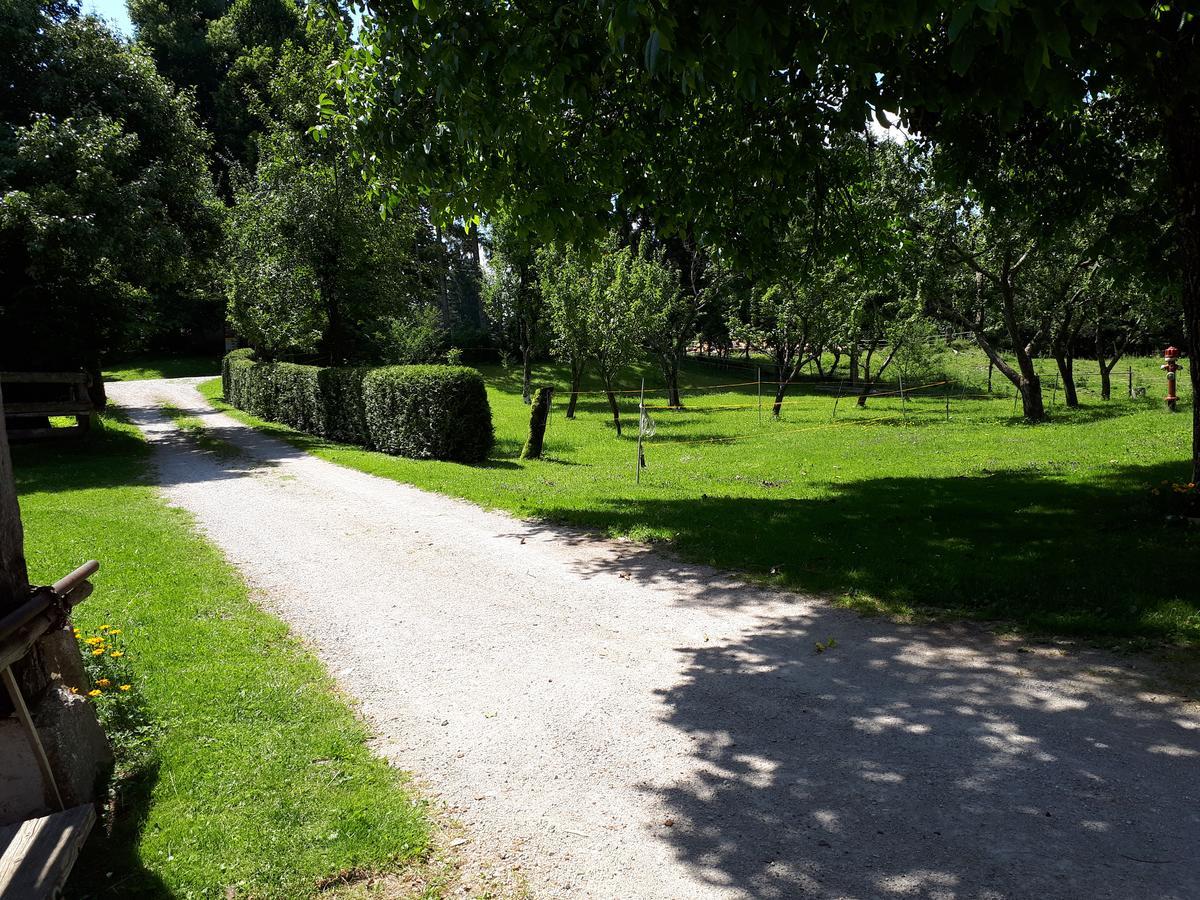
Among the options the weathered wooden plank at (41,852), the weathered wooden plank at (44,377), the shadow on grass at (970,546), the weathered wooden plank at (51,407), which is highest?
the weathered wooden plank at (44,377)

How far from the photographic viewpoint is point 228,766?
3947 millimetres

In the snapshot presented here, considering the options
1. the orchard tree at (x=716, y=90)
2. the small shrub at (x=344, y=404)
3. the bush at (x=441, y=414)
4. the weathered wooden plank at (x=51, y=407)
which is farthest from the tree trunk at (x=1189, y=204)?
the weathered wooden plank at (x=51, y=407)

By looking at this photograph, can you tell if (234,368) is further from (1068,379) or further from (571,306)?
(1068,379)

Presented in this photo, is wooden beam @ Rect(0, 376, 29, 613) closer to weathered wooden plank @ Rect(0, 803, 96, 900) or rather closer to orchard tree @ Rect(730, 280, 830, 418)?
weathered wooden plank @ Rect(0, 803, 96, 900)

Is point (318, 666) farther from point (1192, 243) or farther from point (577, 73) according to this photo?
point (1192, 243)

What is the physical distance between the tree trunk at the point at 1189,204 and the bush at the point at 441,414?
11747 mm

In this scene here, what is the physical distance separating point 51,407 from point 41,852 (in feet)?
59.9

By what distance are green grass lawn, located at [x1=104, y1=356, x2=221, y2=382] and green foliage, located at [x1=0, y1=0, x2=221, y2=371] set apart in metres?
27.9

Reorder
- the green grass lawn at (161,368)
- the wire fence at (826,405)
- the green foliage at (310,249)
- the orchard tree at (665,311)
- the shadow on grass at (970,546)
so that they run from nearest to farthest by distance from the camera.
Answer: the shadow on grass at (970,546), the green foliage at (310,249), the wire fence at (826,405), the orchard tree at (665,311), the green grass lawn at (161,368)

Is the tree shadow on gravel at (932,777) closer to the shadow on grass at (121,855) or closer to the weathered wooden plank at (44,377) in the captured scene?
the shadow on grass at (121,855)

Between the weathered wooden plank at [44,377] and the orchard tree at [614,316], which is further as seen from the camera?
the orchard tree at [614,316]

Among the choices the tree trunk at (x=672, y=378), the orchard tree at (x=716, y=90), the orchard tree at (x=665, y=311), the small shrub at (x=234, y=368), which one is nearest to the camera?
the orchard tree at (x=716, y=90)

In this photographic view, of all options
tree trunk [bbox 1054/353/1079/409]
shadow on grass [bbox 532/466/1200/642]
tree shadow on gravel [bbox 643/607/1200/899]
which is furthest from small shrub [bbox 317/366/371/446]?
tree trunk [bbox 1054/353/1079/409]

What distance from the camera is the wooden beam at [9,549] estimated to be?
10.3ft
